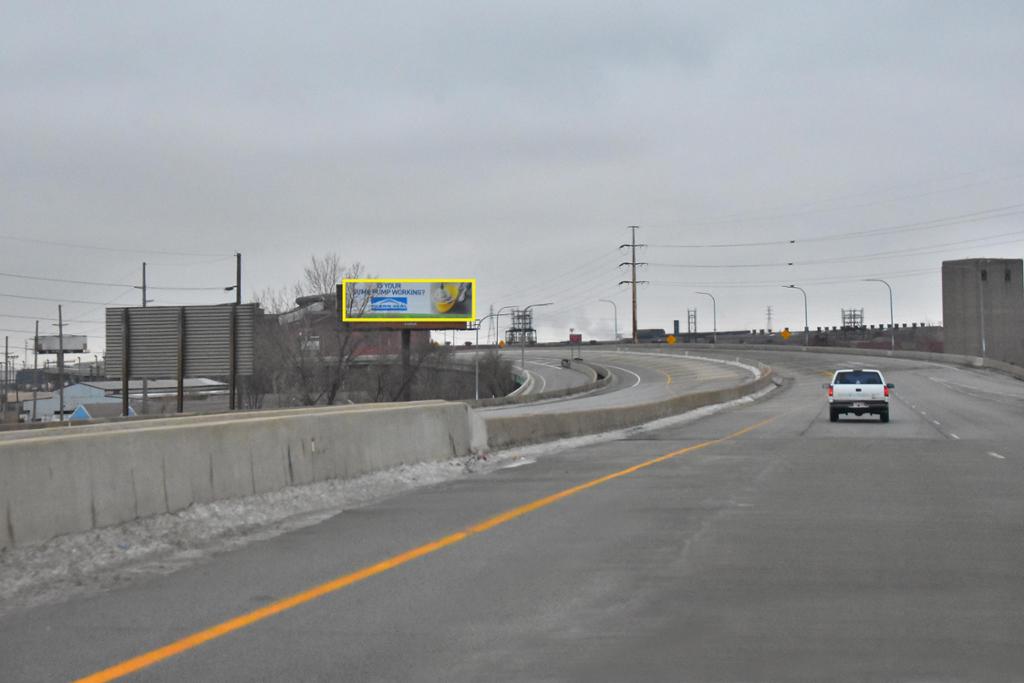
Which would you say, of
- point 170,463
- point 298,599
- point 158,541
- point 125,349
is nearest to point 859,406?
point 170,463

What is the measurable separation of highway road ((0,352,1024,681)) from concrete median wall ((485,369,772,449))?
7096mm

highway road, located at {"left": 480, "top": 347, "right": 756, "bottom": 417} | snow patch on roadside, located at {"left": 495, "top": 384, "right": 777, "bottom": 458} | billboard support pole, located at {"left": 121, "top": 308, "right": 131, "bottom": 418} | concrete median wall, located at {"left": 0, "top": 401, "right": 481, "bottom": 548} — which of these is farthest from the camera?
highway road, located at {"left": 480, "top": 347, "right": 756, "bottom": 417}

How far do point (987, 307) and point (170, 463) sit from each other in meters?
130

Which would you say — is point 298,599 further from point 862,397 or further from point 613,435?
point 862,397

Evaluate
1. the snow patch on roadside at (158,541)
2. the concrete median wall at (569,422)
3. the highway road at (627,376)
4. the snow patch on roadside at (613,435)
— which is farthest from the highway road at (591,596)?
the highway road at (627,376)

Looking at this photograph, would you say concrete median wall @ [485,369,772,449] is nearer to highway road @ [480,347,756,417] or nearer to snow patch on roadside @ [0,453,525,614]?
snow patch on roadside @ [0,453,525,614]

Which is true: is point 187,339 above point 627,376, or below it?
above

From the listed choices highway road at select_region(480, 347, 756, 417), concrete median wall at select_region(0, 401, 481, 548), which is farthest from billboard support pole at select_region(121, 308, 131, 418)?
concrete median wall at select_region(0, 401, 481, 548)

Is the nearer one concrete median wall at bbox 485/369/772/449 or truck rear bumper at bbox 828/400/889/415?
concrete median wall at bbox 485/369/772/449

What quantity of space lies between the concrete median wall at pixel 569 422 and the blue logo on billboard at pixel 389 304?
58.3 m

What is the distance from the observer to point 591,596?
7961 mm

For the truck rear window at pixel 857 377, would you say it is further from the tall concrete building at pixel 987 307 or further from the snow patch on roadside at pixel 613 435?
the tall concrete building at pixel 987 307

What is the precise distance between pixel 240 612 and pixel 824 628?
3.88 meters

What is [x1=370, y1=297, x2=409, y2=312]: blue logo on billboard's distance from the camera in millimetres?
103438
